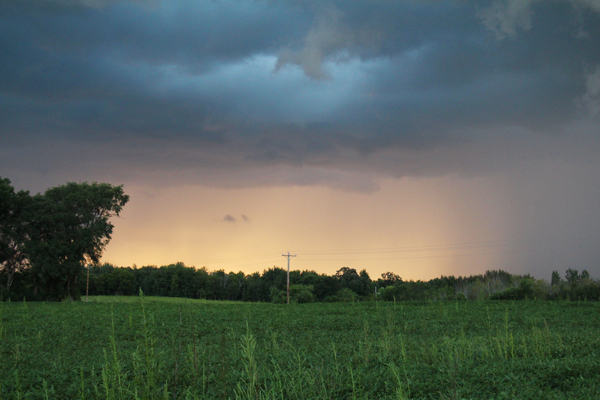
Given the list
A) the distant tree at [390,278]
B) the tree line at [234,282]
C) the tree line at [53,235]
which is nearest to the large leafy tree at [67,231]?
the tree line at [53,235]

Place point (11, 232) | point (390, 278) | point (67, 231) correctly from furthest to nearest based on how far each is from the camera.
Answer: point (390, 278) → point (67, 231) → point (11, 232)

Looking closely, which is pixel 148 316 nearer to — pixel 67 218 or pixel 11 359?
pixel 11 359

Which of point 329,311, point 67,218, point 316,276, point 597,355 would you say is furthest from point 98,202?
Result: point 316,276

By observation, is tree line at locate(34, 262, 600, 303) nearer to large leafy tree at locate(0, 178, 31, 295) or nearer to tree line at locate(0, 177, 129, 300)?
tree line at locate(0, 177, 129, 300)

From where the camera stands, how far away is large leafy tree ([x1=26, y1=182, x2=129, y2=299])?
32.0 meters

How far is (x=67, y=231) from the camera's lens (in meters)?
34.5

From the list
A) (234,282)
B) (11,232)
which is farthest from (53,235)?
(234,282)

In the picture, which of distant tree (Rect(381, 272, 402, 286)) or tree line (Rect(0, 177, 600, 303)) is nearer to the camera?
tree line (Rect(0, 177, 600, 303))

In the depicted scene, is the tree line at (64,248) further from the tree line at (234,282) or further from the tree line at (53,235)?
the tree line at (234,282)

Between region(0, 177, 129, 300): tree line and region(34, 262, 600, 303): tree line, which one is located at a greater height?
region(0, 177, 129, 300): tree line

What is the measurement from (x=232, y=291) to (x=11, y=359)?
7440 centimetres

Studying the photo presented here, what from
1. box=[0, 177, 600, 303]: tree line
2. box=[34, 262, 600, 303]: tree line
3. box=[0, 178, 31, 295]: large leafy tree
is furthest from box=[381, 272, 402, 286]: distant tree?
box=[0, 178, 31, 295]: large leafy tree

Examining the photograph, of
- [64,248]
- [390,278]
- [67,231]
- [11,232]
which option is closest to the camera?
[11,232]

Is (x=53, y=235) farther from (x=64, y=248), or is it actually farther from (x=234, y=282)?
(x=234, y=282)
